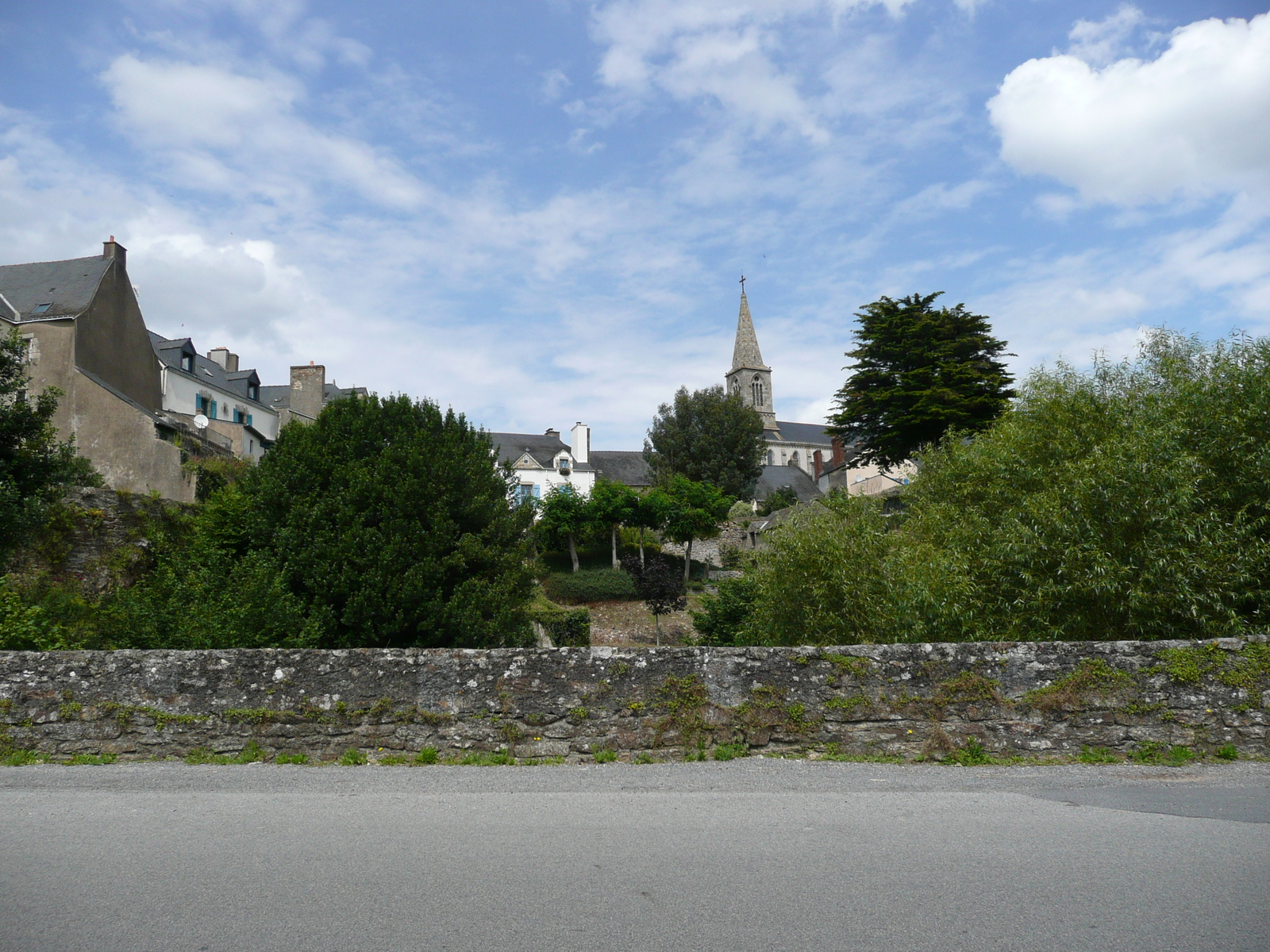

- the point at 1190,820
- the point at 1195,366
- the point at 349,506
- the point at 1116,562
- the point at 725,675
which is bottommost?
the point at 1190,820

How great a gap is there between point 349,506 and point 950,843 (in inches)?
673

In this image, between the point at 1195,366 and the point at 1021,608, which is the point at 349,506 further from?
the point at 1195,366

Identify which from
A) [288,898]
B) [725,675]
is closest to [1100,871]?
[725,675]

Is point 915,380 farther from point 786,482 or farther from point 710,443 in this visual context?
point 786,482

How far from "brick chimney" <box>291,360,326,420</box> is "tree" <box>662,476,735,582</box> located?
23.0 m

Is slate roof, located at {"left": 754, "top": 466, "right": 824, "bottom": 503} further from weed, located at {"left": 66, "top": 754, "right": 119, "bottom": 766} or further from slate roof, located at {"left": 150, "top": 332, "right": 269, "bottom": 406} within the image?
weed, located at {"left": 66, "top": 754, "right": 119, "bottom": 766}

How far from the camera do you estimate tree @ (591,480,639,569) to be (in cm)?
4691

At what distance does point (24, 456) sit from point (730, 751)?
51.5 ft

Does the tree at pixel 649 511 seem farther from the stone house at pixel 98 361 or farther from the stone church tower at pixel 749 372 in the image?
the stone church tower at pixel 749 372

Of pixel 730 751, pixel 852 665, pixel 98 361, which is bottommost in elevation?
pixel 730 751

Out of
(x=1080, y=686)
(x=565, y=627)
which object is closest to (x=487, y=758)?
(x=1080, y=686)

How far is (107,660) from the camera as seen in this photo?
25.9ft

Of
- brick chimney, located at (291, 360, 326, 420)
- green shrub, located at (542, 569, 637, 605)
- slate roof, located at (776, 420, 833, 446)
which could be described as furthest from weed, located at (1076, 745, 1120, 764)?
slate roof, located at (776, 420, 833, 446)

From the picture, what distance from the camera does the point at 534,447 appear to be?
66000 millimetres
